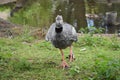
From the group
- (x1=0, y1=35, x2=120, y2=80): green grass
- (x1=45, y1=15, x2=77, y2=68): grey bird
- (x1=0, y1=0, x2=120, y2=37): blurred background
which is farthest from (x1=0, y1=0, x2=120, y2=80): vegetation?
(x1=0, y1=0, x2=120, y2=37): blurred background

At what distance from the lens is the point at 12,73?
594 centimetres

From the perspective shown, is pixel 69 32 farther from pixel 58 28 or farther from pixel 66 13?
pixel 66 13

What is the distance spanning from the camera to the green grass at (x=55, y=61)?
18.3 ft

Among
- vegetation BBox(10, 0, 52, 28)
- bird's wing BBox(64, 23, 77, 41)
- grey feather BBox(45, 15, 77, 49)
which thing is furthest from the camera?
vegetation BBox(10, 0, 52, 28)

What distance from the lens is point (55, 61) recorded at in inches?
269

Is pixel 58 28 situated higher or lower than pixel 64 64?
higher

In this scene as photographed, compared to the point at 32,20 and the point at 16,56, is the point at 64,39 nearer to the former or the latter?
the point at 16,56

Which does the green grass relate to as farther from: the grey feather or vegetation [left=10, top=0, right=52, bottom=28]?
vegetation [left=10, top=0, right=52, bottom=28]

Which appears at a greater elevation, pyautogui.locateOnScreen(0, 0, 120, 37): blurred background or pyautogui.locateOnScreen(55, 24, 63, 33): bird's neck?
pyautogui.locateOnScreen(55, 24, 63, 33): bird's neck

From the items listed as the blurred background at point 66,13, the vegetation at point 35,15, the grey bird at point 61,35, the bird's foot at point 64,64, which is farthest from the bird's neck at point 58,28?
the vegetation at point 35,15

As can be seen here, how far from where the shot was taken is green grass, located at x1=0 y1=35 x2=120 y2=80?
5566 mm

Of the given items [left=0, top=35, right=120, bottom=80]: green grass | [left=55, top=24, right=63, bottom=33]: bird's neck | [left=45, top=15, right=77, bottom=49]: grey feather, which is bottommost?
[left=0, top=35, right=120, bottom=80]: green grass

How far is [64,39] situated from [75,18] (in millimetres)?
10892

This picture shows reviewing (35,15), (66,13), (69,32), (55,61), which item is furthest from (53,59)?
(66,13)
